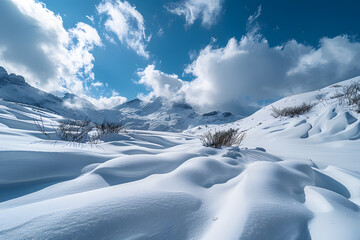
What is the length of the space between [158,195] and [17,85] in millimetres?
224400

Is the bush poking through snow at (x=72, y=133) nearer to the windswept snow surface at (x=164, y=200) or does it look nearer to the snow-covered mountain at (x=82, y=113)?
the windswept snow surface at (x=164, y=200)

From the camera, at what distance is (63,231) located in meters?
0.51

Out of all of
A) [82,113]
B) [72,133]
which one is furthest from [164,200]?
[82,113]

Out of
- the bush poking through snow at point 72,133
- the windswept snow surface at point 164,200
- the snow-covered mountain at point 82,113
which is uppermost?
the snow-covered mountain at point 82,113

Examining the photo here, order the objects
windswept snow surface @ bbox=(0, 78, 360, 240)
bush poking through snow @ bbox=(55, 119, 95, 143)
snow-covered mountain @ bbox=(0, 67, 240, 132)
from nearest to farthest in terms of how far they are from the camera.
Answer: windswept snow surface @ bbox=(0, 78, 360, 240), bush poking through snow @ bbox=(55, 119, 95, 143), snow-covered mountain @ bbox=(0, 67, 240, 132)

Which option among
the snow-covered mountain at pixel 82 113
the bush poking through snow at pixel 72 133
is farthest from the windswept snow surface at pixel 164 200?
the snow-covered mountain at pixel 82 113

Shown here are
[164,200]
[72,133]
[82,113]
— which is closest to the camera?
[164,200]

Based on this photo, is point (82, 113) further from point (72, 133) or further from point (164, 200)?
point (164, 200)

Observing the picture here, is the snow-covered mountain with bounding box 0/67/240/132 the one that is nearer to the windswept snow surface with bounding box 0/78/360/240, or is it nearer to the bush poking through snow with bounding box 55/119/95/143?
the bush poking through snow with bounding box 55/119/95/143

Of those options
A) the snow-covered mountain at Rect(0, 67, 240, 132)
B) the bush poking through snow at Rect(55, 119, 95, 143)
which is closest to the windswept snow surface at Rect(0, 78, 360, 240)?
the bush poking through snow at Rect(55, 119, 95, 143)

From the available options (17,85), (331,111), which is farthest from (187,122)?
(17,85)

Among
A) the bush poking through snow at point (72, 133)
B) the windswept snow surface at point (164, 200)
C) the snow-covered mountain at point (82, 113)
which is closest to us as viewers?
the windswept snow surface at point (164, 200)

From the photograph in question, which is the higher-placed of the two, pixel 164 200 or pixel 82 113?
pixel 82 113

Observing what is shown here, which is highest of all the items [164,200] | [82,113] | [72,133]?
[82,113]
